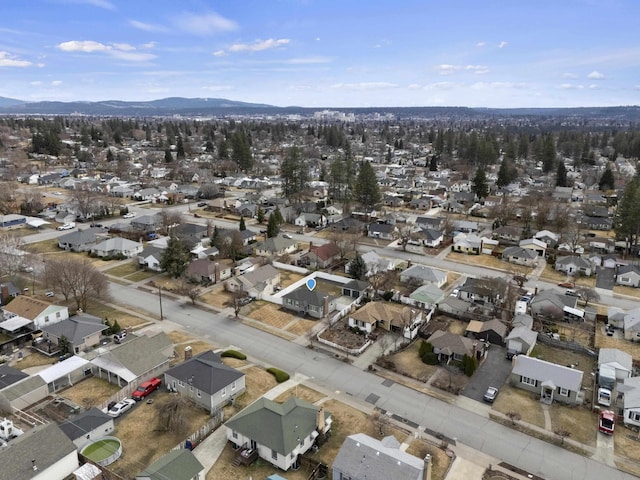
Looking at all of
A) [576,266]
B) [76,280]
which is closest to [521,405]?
[576,266]

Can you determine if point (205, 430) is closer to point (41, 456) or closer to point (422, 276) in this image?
point (41, 456)

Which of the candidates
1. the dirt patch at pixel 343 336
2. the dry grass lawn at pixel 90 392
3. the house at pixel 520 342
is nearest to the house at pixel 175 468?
the dry grass lawn at pixel 90 392

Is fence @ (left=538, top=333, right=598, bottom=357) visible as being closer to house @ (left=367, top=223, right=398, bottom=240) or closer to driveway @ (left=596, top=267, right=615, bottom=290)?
driveway @ (left=596, top=267, right=615, bottom=290)

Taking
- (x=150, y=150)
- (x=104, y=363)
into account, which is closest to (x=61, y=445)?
(x=104, y=363)

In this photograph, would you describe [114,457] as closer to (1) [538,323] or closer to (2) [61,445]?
(2) [61,445]

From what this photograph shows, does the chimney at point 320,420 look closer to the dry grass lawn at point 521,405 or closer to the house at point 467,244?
the dry grass lawn at point 521,405

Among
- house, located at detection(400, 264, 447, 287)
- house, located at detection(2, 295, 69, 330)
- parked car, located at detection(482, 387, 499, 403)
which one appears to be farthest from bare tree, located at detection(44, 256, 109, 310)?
parked car, located at detection(482, 387, 499, 403)
